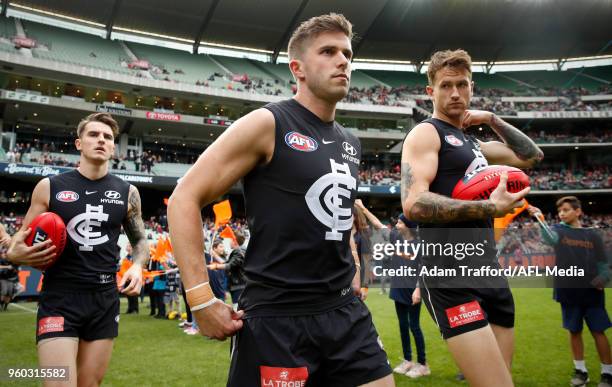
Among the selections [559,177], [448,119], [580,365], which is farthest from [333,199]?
[559,177]

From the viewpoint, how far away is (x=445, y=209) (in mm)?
2625

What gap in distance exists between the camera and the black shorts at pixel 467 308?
8.82ft

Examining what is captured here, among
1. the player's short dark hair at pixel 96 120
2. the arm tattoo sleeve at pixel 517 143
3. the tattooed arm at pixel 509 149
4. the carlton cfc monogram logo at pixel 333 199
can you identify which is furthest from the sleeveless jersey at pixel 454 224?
the player's short dark hair at pixel 96 120

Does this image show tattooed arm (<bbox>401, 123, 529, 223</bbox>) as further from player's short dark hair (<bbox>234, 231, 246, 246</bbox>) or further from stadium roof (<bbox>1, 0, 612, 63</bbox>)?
stadium roof (<bbox>1, 0, 612, 63</bbox>)

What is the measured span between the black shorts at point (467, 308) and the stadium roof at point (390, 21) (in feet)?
127

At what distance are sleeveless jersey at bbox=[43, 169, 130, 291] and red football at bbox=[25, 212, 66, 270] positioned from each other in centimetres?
14

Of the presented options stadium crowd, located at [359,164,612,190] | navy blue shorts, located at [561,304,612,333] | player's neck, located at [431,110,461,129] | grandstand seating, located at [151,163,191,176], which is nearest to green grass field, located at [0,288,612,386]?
navy blue shorts, located at [561,304,612,333]

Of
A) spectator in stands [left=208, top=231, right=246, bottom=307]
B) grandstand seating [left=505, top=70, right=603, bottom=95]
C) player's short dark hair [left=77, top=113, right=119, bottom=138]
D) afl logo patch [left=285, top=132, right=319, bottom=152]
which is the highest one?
grandstand seating [left=505, top=70, right=603, bottom=95]

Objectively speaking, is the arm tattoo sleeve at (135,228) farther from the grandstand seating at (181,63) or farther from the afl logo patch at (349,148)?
the grandstand seating at (181,63)

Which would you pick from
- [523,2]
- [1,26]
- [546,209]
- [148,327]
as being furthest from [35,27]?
[546,209]

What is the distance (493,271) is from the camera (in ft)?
9.64

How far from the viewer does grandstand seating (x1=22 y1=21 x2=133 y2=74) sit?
3597 cm

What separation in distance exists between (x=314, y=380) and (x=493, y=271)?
5.38 feet

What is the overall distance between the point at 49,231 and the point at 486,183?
320cm
